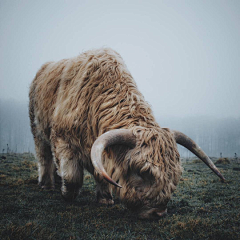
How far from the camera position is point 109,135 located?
2.67m

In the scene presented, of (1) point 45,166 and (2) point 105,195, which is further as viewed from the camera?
(1) point 45,166

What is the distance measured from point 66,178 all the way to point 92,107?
4.78 ft

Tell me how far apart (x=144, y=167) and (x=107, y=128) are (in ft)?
2.84

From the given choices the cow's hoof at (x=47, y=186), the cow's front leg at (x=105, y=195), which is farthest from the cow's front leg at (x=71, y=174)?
the cow's hoof at (x=47, y=186)

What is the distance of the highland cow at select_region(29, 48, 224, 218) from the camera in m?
2.63

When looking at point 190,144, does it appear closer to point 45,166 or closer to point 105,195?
point 105,195

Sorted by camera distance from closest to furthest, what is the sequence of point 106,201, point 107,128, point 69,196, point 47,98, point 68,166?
1. point 107,128
2. point 68,166
3. point 69,196
4. point 106,201
5. point 47,98

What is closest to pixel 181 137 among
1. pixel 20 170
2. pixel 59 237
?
pixel 59 237

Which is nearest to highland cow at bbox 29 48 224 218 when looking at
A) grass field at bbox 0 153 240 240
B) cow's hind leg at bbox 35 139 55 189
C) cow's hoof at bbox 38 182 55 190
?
grass field at bbox 0 153 240 240

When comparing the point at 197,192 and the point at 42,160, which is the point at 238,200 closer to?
the point at 197,192

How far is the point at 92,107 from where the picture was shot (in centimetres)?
357

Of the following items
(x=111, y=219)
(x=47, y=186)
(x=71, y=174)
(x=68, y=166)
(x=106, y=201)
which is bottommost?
(x=47, y=186)

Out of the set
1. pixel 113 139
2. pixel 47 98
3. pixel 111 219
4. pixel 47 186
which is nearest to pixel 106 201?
pixel 111 219

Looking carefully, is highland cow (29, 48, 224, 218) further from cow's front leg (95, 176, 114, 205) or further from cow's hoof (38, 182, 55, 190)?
cow's hoof (38, 182, 55, 190)
